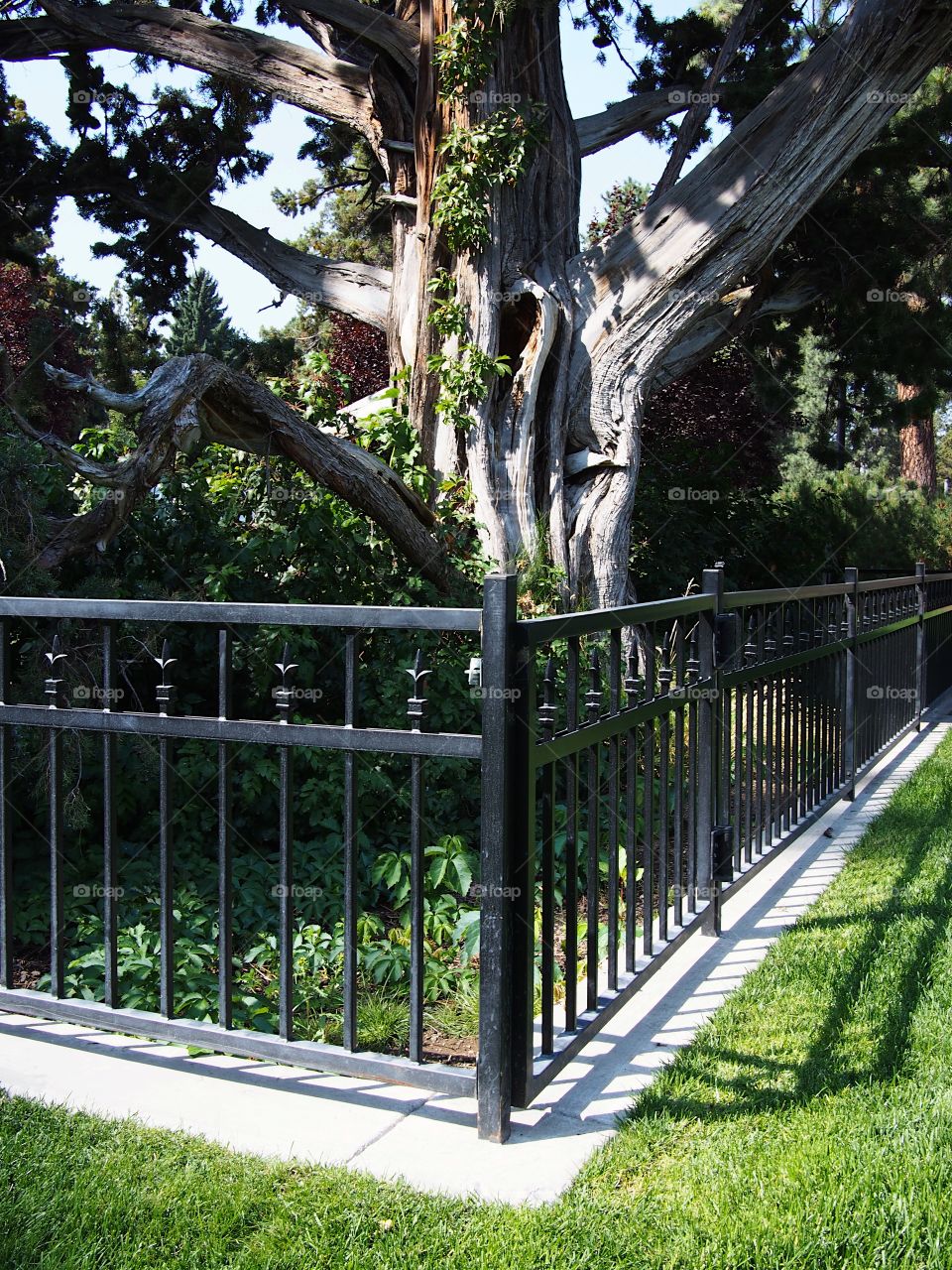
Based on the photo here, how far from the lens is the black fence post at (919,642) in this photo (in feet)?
30.1

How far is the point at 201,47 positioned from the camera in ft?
33.7

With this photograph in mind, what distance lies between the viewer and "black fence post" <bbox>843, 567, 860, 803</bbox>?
21.8ft

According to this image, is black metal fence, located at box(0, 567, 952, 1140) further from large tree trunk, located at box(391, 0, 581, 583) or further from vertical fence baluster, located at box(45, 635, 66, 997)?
large tree trunk, located at box(391, 0, 581, 583)

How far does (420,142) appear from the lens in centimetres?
952

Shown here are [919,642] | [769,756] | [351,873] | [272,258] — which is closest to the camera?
[351,873]

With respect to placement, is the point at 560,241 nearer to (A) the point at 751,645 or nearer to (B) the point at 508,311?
(B) the point at 508,311

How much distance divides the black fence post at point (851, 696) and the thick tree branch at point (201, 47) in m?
6.54

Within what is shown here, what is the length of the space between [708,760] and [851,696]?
2.69 m
